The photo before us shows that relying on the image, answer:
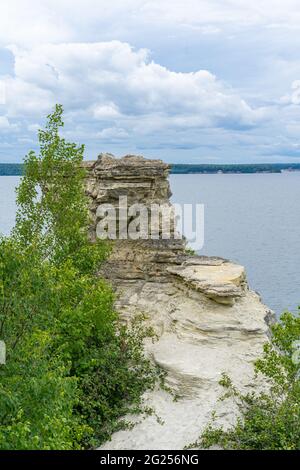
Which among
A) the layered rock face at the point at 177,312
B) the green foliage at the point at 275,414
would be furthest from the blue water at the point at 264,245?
the green foliage at the point at 275,414

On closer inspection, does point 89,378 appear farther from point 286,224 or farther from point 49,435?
point 286,224

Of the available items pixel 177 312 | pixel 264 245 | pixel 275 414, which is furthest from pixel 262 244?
pixel 275 414

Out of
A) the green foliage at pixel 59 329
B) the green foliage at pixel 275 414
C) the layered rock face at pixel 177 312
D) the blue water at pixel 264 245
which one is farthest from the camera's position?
the blue water at pixel 264 245

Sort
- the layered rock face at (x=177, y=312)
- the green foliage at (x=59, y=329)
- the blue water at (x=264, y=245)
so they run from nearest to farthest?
the green foliage at (x=59, y=329)
the layered rock face at (x=177, y=312)
the blue water at (x=264, y=245)

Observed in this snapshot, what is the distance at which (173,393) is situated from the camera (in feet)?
90.1

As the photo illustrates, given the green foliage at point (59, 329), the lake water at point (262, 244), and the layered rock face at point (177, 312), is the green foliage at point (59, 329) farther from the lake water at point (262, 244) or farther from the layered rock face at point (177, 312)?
the lake water at point (262, 244)

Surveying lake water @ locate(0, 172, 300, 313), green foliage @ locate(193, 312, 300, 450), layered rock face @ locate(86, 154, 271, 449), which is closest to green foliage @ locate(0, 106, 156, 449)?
layered rock face @ locate(86, 154, 271, 449)

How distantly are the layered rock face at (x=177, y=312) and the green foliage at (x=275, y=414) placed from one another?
0.91 metres

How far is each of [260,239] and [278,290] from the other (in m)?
35.3

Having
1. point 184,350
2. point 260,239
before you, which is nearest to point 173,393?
point 184,350

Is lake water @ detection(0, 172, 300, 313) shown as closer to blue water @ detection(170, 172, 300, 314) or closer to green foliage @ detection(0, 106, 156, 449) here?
blue water @ detection(170, 172, 300, 314)

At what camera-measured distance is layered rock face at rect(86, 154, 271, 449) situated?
25844 mm

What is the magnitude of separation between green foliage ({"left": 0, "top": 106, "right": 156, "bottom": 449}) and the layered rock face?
45.4 inches

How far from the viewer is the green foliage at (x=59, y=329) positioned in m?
18.9
